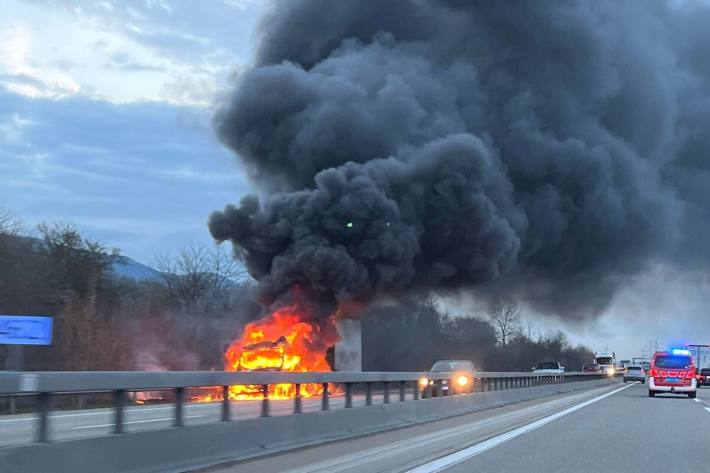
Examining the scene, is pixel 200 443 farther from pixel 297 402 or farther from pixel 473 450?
pixel 473 450

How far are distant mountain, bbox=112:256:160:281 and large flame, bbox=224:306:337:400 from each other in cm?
1515

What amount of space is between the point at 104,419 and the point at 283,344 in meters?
22.0

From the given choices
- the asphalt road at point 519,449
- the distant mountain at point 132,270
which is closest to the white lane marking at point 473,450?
the asphalt road at point 519,449

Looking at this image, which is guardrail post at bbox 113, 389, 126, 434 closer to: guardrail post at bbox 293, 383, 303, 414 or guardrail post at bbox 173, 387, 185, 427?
guardrail post at bbox 173, 387, 185, 427

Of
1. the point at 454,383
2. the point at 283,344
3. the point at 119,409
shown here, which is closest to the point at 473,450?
the point at 119,409

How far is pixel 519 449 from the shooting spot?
A: 42.9 feet

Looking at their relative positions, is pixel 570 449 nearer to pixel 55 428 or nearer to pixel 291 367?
pixel 55 428

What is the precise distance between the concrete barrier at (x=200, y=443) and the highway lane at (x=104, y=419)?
0.10 metres

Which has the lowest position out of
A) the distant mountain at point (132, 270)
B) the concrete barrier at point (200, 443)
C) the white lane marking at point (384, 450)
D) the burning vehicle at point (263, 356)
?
the white lane marking at point (384, 450)

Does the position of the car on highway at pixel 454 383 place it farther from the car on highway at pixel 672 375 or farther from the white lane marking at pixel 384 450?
the car on highway at pixel 672 375

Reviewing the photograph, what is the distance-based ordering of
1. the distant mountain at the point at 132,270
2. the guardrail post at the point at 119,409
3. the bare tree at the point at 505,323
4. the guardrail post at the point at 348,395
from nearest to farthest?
the guardrail post at the point at 119,409
the guardrail post at the point at 348,395
the distant mountain at the point at 132,270
the bare tree at the point at 505,323

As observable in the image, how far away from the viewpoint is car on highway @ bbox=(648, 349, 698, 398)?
34.6 metres

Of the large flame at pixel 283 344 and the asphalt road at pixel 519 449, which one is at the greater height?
the large flame at pixel 283 344

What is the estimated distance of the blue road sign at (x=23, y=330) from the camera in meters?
11.2
